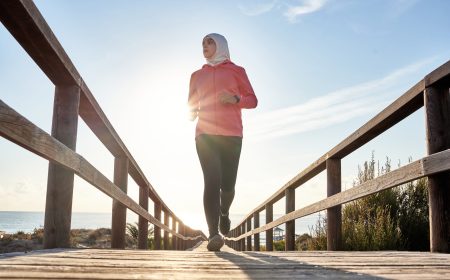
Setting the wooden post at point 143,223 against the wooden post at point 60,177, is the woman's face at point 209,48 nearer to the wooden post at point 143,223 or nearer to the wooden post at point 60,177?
the wooden post at point 60,177

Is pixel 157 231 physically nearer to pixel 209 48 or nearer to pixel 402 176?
pixel 209 48

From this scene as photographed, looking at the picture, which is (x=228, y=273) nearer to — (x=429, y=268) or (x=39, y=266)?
(x=39, y=266)

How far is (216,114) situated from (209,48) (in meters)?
0.66

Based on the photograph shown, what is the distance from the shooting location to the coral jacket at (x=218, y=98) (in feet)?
14.4

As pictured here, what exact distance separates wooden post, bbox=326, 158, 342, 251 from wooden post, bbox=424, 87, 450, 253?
137cm

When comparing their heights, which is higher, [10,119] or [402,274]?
[10,119]

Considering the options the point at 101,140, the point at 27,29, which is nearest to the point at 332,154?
the point at 101,140

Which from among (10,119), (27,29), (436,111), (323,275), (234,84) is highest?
(234,84)

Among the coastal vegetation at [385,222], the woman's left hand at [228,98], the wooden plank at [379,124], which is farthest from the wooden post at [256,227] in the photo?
the woman's left hand at [228,98]

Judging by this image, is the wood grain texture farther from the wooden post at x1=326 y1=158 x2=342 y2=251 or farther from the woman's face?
the woman's face

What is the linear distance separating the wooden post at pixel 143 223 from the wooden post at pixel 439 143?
4.14 metres

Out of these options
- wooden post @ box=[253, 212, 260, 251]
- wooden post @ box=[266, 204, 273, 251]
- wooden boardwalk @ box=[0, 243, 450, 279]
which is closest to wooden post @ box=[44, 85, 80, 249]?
wooden boardwalk @ box=[0, 243, 450, 279]

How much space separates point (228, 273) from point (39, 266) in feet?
2.82

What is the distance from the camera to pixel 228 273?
2197 millimetres
